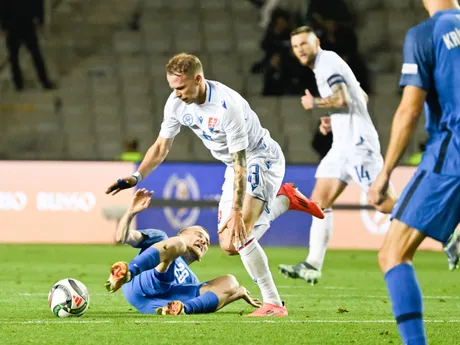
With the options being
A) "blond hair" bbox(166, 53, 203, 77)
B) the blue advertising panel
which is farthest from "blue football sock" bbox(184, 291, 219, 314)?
the blue advertising panel

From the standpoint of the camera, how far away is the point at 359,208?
49.5 ft

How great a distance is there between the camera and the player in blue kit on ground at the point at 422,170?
472cm

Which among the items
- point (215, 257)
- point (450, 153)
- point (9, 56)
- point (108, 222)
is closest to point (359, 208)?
point (215, 257)

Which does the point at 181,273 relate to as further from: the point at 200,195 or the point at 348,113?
the point at 200,195

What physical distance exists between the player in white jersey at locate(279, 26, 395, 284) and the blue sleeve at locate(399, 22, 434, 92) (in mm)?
4719

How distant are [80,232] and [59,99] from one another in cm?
545

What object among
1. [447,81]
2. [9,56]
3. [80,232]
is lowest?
[80,232]

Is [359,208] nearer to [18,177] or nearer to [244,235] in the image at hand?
[18,177]

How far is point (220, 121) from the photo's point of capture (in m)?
7.17

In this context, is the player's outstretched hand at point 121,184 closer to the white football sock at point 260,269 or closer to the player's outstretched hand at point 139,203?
→ the player's outstretched hand at point 139,203

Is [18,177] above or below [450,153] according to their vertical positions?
below

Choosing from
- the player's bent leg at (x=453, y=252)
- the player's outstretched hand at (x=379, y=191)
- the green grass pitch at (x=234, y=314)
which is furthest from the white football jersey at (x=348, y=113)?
the player's outstretched hand at (x=379, y=191)

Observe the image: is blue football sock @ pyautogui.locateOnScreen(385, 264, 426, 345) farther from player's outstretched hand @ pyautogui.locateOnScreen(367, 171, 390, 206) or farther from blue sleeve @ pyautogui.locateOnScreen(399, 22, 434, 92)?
blue sleeve @ pyautogui.locateOnScreen(399, 22, 434, 92)

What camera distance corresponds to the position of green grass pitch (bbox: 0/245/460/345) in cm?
597
